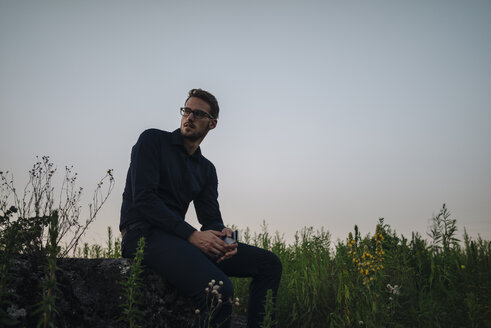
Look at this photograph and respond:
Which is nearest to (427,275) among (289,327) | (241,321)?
(289,327)

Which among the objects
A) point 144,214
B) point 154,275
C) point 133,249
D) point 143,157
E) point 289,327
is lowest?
point 289,327

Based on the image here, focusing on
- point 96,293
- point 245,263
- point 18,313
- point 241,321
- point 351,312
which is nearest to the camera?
point 18,313

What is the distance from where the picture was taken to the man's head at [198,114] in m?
3.66

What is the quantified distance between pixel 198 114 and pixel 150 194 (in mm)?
1134

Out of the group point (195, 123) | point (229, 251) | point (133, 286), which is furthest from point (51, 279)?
point (195, 123)

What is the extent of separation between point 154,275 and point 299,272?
254 cm

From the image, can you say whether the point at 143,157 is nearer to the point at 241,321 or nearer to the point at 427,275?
the point at 241,321

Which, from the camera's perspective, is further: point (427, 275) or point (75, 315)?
point (427, 275)

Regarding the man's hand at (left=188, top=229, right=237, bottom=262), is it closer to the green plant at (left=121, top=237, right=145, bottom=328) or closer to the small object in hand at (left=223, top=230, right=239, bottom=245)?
the small object in hand at (left=223, top=230, right=239, bottom=245)

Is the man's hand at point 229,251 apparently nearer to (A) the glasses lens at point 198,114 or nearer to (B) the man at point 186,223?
(B) the man at point 186,223

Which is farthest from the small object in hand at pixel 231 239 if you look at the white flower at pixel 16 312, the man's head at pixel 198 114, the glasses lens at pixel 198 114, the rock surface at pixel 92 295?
the white flower at pixel 16 312

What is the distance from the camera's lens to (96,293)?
265 cm

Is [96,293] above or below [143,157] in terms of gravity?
below

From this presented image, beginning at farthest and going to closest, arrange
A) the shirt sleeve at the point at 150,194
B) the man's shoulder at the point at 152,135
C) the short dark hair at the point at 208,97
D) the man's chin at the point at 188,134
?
the short dark hair at the point at 208,97 < the man's chin at the point at 188,134 < the man's shoulder at the point at 152,135 < the shirt sleeve at the point at 150,194
